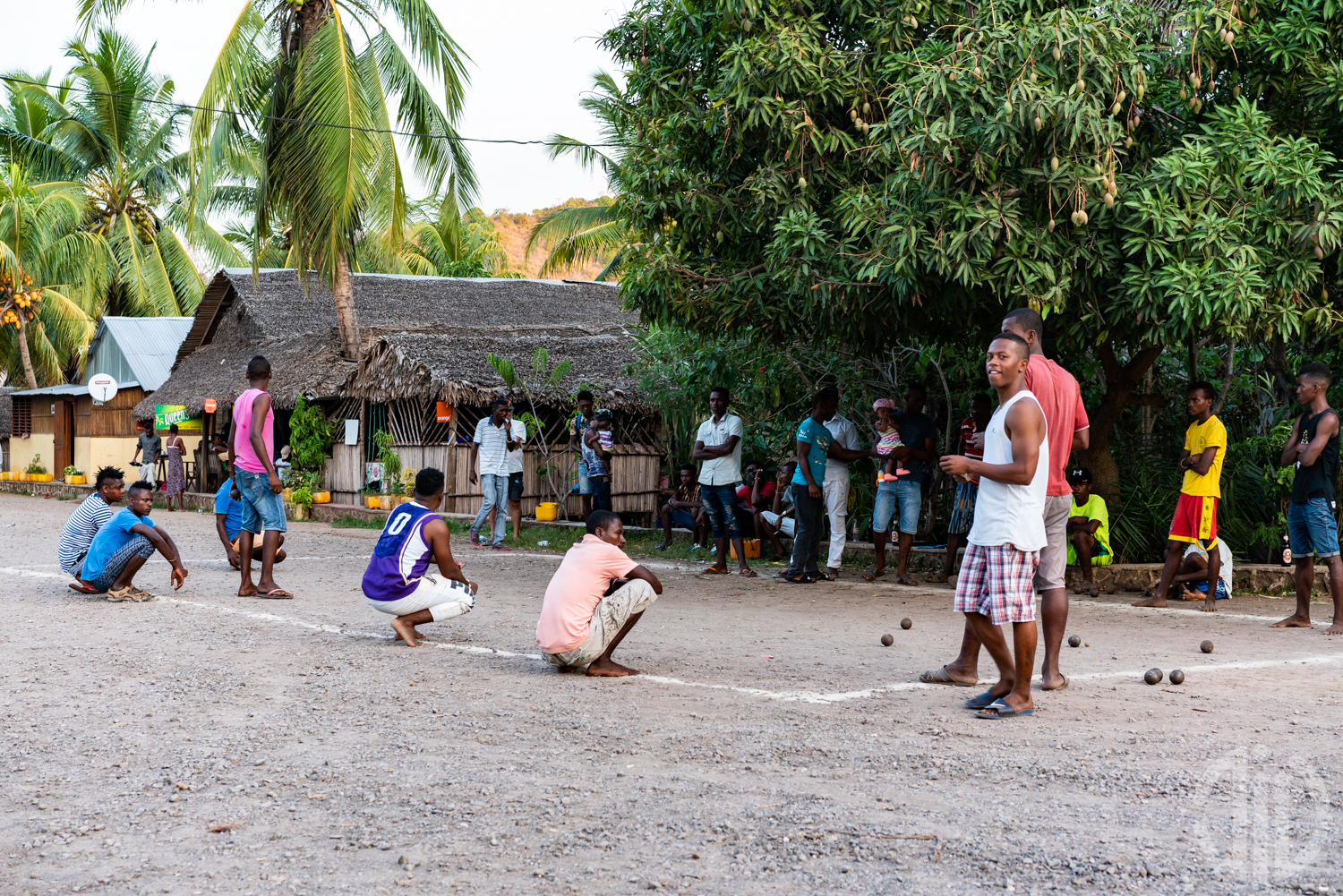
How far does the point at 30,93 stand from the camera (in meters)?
33.8

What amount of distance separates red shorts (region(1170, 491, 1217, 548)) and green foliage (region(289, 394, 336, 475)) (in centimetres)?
1691

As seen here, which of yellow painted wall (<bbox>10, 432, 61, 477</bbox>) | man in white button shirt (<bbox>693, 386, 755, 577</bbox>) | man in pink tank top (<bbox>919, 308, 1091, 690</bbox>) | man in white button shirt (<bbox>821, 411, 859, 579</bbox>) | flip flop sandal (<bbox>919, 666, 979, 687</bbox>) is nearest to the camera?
man in pink tank top (<bbox>919, 308, 1091, 690</bbox>)

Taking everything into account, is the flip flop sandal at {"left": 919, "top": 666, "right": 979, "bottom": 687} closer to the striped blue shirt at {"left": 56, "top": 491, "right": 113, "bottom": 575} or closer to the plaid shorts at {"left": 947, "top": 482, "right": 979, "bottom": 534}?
the plaid shorts at {"left": 947, "top": 482, "right": 979, "bottom": 534}

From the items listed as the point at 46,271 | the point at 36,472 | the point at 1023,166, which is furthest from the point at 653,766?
the point at 46,271

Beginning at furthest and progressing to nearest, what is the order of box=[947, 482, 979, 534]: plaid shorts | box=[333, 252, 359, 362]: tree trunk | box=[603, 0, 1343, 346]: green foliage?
box=[333, 252, 359, 362]: tree trunk, box=[947, 482, 979, 534]: plaid shorts, box=[603, 0, 1343, 346]: green foliage

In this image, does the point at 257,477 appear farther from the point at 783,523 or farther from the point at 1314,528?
the point at 1314,528

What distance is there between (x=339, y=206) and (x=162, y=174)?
20.5m

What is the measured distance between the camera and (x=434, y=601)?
761 centimetres

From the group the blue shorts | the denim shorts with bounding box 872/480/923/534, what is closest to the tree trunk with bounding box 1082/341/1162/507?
the denim shorts with bounding box 872/480/923/534

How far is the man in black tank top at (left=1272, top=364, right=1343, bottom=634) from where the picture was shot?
8133 millimetres

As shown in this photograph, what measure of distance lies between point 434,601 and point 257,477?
9.74 feet

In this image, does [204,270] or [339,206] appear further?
[204,270]

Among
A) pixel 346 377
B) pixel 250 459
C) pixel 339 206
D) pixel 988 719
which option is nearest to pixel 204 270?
pixel 346 377

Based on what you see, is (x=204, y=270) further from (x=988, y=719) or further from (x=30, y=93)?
(x=988, y=719)
